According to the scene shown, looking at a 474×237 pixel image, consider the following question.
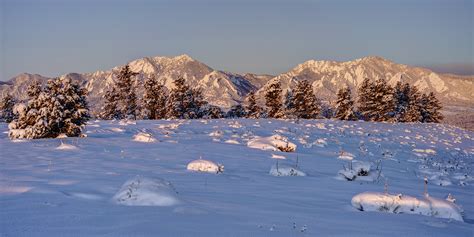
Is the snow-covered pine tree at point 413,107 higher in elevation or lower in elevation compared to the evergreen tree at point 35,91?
lower

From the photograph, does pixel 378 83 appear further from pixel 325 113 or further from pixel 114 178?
pixel 114 178

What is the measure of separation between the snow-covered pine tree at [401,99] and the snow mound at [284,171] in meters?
52.2

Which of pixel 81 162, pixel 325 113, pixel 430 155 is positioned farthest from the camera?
pixel 325 113

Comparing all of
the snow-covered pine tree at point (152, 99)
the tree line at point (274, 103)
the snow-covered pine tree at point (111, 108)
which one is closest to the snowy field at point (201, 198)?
the snow-covered pine tree at point (152, 99)

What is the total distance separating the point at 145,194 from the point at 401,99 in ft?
195

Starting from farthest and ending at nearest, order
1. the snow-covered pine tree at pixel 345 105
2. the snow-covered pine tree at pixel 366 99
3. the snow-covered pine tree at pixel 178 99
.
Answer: the snow-covered pine tree at pixel 345 105 → the snow-covered pine tree at pixel 366 99 → the snow-covered pine tree at pixel 178 99

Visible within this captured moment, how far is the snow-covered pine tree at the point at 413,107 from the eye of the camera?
58.2 m

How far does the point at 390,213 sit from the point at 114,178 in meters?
4.20

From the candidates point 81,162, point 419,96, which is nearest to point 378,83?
point 419,96

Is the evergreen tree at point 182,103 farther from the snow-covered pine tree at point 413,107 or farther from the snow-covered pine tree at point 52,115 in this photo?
the snow-covered pine tree at point 52,115

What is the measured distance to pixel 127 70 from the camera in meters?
53.2

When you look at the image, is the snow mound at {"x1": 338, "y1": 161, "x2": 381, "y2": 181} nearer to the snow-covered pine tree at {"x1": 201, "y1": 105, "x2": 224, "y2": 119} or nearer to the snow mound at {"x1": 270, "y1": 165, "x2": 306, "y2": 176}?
the snow mound at {"x1": 270, "y1": 165, "x2": 306, "y2": 176}

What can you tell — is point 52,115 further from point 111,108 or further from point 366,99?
point 366,99

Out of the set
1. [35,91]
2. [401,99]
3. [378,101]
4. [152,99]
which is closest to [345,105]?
[378,101]
